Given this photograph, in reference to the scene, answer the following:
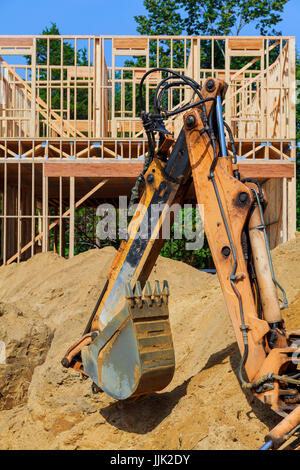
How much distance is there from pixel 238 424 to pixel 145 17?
36083mm

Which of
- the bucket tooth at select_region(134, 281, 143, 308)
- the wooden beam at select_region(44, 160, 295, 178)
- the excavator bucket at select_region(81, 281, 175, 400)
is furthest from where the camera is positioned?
the wooden beam at select_region(44, 160, 295, 178)

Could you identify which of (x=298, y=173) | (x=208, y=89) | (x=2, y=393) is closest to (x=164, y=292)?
(x=208, y=89)

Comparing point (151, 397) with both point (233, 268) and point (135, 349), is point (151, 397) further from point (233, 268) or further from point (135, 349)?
point (233, 268)

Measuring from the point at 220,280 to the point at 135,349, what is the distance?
1012mm

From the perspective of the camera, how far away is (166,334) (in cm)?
491

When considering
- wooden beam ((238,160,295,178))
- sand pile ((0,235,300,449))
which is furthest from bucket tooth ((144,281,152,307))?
wooden beam ((238,160,295,178))

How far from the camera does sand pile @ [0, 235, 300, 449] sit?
4.69 m

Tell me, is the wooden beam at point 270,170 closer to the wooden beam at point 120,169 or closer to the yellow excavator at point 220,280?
the wooden beam at point 120,169

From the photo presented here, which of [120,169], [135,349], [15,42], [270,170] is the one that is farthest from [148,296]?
[15,42]

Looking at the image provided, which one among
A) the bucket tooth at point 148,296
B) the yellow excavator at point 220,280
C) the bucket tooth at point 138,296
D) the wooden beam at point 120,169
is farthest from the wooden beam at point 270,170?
the bucket tooth at point 138,296

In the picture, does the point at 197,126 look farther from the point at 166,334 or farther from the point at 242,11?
the point at 242,11

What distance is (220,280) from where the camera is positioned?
450 cm

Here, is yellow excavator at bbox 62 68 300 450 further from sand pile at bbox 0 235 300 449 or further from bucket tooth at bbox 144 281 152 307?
sand pile at bbox 0 235 300 449

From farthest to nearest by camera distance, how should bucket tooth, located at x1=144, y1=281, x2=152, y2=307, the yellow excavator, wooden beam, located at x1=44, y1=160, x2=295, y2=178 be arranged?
wooden beam, located at x1=44, y1=160, x2=295, y2=178 < bucket tooth, located at x1=144, y1=281, x2=152, y2=307 < the yellow excavator
